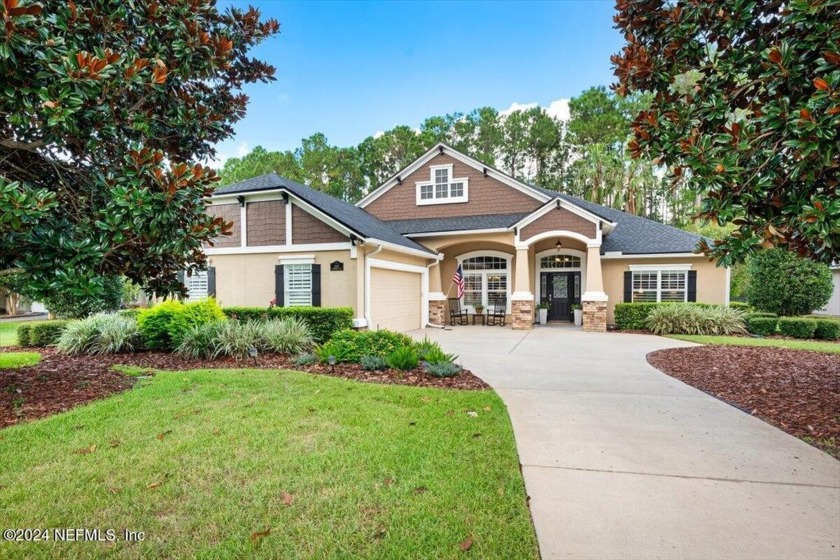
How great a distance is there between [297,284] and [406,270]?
4.06 meters

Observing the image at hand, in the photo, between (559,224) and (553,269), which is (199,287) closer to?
Answer: (559,224)

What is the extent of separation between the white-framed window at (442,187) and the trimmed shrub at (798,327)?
11.9 m

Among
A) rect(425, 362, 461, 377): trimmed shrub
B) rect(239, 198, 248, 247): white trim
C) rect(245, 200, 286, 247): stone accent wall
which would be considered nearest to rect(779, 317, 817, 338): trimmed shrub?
rect(425, 362, 461, 377): trimmed shrub

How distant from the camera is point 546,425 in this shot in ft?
15.2

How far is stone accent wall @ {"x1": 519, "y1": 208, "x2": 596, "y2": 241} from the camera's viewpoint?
1443cm

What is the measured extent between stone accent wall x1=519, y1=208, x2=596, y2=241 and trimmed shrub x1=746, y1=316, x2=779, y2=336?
5687 millimetres

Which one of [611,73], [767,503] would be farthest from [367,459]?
[611,73]

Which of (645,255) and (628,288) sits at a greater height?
(645,255)

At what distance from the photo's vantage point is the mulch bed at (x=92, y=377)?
525cm

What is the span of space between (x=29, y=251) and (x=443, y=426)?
182 inches

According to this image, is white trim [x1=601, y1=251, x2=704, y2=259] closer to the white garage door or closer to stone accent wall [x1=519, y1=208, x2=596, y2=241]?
stone accent wall [x1=519, y1=208, x2=596, y2=241]

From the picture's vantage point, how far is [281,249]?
A: 1249cm

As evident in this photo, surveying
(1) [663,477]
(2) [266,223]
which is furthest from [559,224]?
(1) [663,477]

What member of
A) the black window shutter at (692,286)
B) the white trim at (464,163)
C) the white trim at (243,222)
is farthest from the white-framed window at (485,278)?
the white trim at (243,222)
